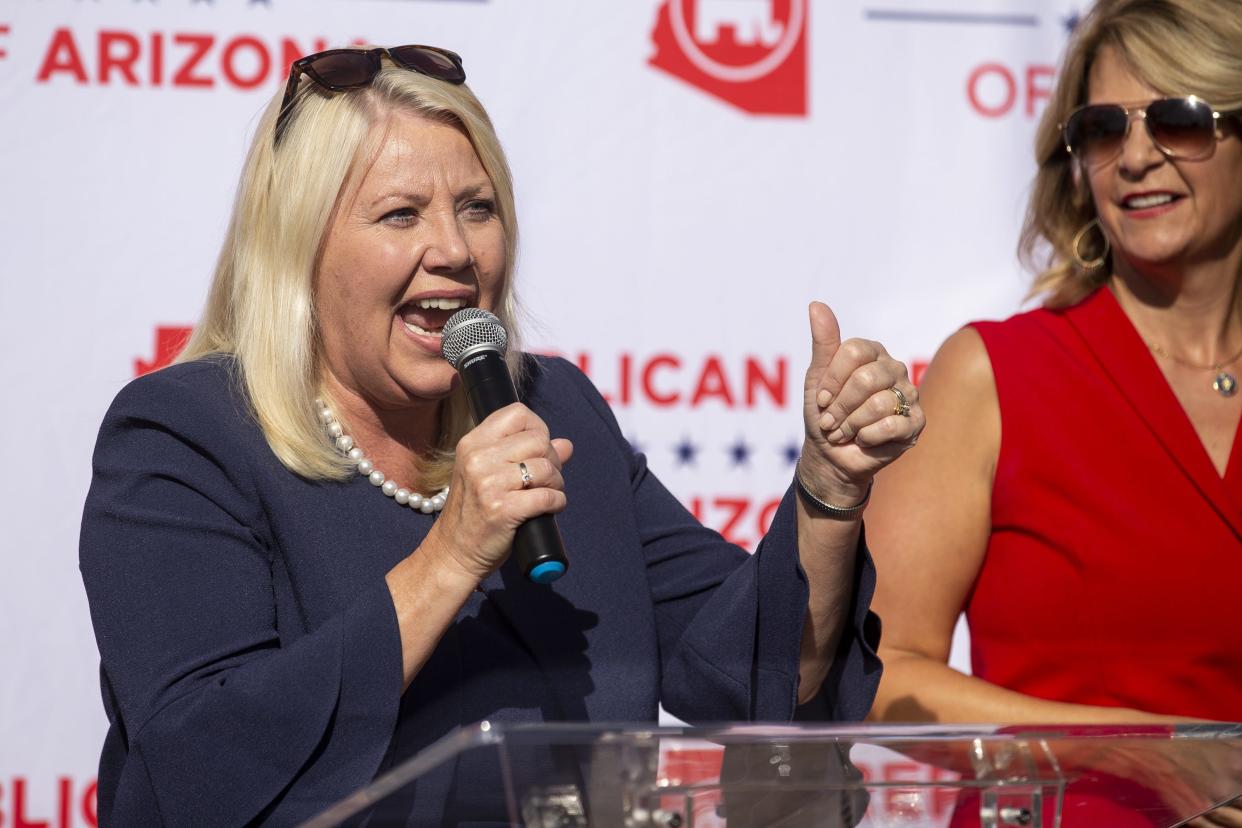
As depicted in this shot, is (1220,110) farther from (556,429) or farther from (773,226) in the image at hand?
(556,429)

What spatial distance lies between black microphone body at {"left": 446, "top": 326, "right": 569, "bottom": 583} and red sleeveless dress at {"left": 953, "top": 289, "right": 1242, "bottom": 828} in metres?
0.91

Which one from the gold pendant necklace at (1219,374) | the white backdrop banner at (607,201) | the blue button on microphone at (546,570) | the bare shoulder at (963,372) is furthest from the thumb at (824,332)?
the white backdrop banner at (607,201)

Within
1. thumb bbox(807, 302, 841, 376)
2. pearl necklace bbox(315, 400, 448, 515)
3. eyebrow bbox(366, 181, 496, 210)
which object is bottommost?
pearl necklace bbox(315, 400, 448, 515)

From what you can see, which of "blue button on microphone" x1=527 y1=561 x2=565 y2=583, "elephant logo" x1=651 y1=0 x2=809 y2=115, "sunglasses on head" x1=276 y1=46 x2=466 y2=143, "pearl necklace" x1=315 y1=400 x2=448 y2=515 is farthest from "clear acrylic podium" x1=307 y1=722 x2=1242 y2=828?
"elephant logo" x1=651 y1=0 x2=809 y2=115

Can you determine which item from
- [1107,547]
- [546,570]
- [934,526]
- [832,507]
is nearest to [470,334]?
[546,570]

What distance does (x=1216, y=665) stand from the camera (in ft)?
7.02

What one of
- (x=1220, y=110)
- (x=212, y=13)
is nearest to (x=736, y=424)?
(x=1220, y=110)

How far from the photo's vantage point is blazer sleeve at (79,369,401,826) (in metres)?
1.47

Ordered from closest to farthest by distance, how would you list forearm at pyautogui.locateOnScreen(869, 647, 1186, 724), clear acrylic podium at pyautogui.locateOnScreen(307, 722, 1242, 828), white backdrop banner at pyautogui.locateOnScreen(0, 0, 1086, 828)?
clear acrylic podium at pyautogui.locateOnScreen(307, 722, 1242, 828), forearm at pyautogui.locateOnScreen(869, 647, 1186, 724), white backdrop banner at pyautogui.locateOnScreen(0, 0, 1086, 828)

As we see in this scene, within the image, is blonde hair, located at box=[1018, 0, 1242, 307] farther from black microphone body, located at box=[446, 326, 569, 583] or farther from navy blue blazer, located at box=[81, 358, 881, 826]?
black microphone body, located at box=[446, 326, 569, 583]

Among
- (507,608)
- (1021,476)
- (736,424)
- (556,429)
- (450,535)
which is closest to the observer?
(450,535)

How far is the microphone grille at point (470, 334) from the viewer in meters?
1.65

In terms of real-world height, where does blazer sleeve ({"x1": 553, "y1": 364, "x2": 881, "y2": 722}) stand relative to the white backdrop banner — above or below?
below

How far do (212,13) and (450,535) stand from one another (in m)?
1.62
